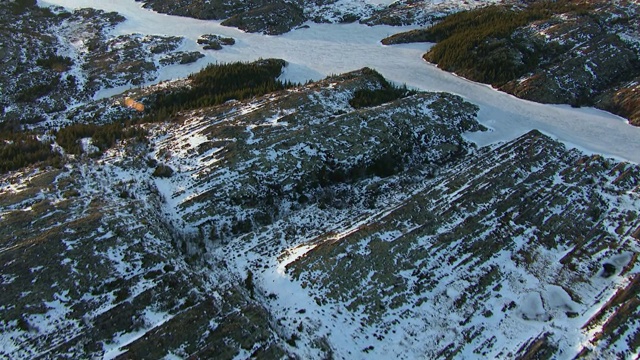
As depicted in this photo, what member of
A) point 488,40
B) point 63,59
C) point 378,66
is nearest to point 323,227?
point 378,66

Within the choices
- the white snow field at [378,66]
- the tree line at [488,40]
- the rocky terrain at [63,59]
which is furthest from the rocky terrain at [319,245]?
the rocky terrain at [63,59]

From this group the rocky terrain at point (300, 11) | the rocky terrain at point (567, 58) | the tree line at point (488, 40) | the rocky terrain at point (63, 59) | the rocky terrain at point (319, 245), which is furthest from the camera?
the rocky terrain at point (300, 11)

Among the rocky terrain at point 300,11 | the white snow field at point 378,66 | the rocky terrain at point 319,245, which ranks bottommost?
the rocky terrain at point 319,245

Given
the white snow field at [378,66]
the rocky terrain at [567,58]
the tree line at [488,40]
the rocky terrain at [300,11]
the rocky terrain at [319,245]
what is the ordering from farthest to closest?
1. the rocky terrain at [300,11]
2. the tree line at [488,40]
3. the rocky terrain at [567,58]
4. the white snow field at [378,66]
5. the rocky terrain at [319,245]

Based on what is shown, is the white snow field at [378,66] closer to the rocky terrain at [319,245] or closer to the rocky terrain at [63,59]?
the rocky terrain at [63,59]

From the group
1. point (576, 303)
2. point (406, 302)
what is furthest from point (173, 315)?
point (576, 303)

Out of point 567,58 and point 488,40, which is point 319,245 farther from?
point 488,40

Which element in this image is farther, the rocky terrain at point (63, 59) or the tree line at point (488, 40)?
the tree line at point (488, 40)

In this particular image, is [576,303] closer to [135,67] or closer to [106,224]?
[106,224]
